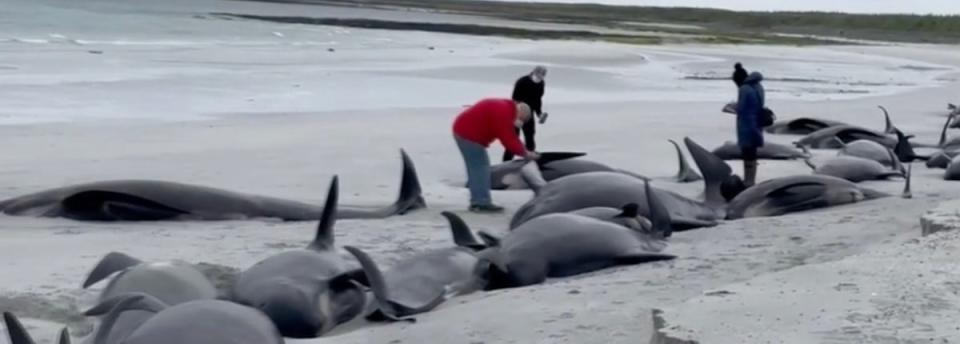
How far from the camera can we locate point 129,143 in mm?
15203

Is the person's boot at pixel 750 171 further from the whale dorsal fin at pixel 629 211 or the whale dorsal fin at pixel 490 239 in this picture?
the whale dorsal fin at pixel 490 239

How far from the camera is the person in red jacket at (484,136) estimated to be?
10.9 meters

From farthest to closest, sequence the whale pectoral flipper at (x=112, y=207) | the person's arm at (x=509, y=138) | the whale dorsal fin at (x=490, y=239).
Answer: the person's arm at (x=509, y=138) → the whale pectoral flipper at (x=112, y=207) → the whale dorsal fin at (x=490, y=239)

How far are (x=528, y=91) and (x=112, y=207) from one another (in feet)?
19.7

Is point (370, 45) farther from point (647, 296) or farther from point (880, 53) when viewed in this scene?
point (647, 296)

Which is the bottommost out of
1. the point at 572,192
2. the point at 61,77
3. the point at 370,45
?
the point at 370,45

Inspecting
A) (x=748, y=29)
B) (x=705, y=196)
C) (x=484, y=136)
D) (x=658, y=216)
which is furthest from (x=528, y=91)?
(x=748, y=29)

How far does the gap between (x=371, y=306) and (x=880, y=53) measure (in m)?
48.6

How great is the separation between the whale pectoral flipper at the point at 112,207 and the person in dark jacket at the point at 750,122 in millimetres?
5131

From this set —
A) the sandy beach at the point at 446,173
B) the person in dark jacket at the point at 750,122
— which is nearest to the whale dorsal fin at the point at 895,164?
the sandy beach at the point at 446,173

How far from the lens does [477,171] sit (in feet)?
35.9

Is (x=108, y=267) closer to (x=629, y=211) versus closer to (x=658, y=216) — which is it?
(x=629, y=211)

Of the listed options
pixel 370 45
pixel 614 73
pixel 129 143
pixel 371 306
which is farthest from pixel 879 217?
pixel 370 45

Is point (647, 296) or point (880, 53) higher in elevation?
point (647, 296)
